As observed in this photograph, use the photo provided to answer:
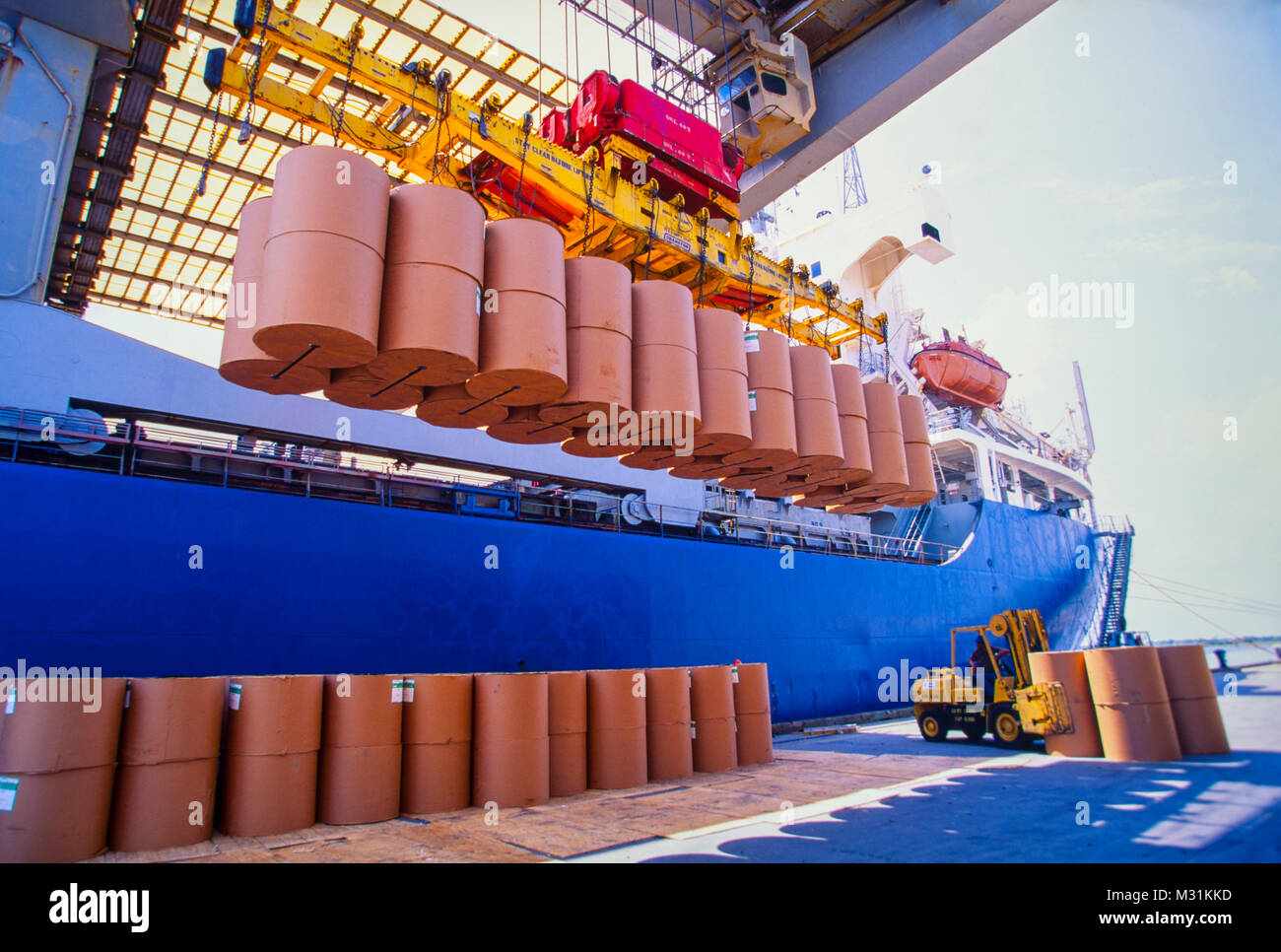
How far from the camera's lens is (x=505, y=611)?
10.0 m

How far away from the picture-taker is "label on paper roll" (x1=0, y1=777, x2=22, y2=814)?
14.9 feet

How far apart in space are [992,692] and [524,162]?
9940 millimetres

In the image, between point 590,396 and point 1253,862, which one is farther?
point 590,396

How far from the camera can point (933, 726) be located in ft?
37.3

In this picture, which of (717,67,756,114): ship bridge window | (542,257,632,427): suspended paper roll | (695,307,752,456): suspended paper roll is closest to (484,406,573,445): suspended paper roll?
(542,257,632,427): suspended paper roll

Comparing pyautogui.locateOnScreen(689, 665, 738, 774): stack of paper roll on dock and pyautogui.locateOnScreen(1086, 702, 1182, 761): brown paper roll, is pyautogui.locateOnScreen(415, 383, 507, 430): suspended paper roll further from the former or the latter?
pyautogui.locateOnScreen(1086, 702, 1182, 761): brown paper roll

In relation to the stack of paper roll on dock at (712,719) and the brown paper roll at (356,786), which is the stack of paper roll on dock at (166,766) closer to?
the brown paper roll at (356,786)
